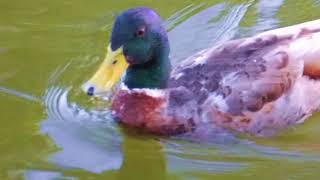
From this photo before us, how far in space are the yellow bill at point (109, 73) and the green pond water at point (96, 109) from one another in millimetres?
341

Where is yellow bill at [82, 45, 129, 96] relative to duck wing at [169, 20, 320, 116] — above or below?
above

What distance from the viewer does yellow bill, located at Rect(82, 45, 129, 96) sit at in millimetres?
5816

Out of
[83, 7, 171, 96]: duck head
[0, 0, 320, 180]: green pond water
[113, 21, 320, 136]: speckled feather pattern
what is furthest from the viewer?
[113, 21, 320, 136]: speckled feather pattern

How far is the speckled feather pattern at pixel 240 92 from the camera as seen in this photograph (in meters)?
5.94

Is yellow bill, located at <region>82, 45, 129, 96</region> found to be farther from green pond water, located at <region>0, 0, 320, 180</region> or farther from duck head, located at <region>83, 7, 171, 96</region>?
green pond water, located at <region>0, 0, 320, 180</region>

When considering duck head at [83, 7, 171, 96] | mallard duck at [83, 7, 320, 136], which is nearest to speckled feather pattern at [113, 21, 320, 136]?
mallard duck at [83, 7, 320, 136]

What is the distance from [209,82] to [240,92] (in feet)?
0.64

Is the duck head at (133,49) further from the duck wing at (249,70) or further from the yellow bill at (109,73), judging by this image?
the duck wing at (249,70)

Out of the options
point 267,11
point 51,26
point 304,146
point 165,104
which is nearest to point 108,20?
point 51,26

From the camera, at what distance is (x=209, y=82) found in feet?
19.6

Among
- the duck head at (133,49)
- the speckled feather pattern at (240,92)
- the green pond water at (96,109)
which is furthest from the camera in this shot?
the speckled feather pattern at (240,92)

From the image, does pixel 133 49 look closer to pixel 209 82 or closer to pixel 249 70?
pixel 209 82

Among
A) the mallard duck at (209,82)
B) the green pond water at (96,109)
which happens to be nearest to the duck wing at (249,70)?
the mallard duck at (209,82)

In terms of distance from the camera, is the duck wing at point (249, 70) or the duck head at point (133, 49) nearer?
the duck head at point (133, 49)
